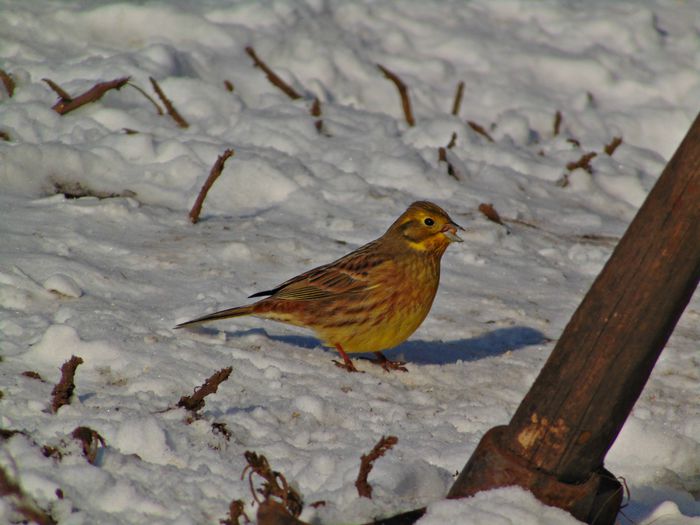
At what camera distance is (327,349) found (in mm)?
5875

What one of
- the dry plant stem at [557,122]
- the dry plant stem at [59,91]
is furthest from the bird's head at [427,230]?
the dry plant stem at [557,122]

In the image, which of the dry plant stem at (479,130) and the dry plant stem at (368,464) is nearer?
the dry plant stem at (368,464)

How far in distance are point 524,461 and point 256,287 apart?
3.03 meters

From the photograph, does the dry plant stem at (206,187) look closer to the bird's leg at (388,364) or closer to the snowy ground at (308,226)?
the snowy ground at (308,226)

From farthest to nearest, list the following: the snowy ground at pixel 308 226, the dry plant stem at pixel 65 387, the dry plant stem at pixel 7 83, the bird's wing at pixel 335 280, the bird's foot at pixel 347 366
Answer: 1. the dry plant stem at pixel 7 83
2. the bird's wing at pixel 335 280
3. the bird's foot at pixel 347 366
4. the dry plant stem at pixel 65 387
5. the snowy ground at pixel 308 226

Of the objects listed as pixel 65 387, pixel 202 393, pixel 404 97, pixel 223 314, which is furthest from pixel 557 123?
pixel 65 387

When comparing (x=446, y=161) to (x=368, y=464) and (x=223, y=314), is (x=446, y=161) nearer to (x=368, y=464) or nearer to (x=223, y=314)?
(x=223, y=314)

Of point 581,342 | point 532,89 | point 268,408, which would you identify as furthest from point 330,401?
point 532,89

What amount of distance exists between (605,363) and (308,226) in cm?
398

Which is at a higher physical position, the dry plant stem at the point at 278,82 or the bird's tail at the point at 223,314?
the dry plant stem at the point at 278,82

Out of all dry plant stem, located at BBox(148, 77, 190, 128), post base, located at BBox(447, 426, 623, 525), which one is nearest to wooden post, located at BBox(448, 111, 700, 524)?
post base, located at BBox(447, 426, 623, 525)

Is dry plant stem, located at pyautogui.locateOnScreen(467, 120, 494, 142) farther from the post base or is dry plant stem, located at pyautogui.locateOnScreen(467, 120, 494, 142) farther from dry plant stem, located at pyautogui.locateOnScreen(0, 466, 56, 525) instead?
dry plant stem, located at pyautogui.locateOnScreen(0, 466, 56, 525)

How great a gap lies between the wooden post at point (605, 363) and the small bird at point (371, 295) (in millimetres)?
2239

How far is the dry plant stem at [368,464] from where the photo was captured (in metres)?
3.08
